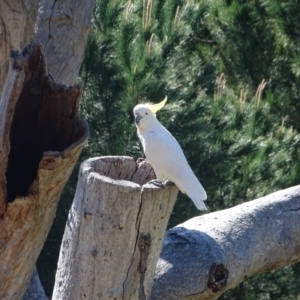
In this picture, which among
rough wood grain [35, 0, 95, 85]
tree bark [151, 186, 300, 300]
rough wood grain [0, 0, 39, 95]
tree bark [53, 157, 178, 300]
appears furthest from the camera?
rough wood grain [35, 0, 95, 85]

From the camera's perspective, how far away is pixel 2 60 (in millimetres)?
2330

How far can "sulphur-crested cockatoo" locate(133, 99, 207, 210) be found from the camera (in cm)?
195

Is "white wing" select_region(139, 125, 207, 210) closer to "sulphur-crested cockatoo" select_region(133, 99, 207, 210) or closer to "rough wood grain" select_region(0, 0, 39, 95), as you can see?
"sulphur-crested cockatoo" select_region(133, 99, 207, 210)

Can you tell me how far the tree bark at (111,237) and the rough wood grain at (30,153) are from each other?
104 millimetres

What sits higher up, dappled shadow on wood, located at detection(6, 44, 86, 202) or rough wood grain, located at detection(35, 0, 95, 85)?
rough wood grain, located at detection(35, 0, 95, 85)

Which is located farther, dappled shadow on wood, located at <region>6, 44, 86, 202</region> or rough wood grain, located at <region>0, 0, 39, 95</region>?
rough wood grain, located at <region>0, 0, 39, 95</region>

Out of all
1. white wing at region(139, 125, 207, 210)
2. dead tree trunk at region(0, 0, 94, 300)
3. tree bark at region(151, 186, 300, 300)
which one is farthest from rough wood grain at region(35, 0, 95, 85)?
dead tree trunk at region(0, 0, 94, 300)

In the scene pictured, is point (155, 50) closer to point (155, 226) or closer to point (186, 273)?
point (186, 273)

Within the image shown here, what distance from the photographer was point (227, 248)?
6.60ft

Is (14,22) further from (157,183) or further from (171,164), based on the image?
(157,183)

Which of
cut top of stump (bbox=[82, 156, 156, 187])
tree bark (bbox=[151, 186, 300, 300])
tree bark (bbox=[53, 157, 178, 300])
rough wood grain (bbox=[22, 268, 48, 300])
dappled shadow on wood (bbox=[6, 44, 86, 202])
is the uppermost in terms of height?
dappled shadow on wood (bbox=[6, 44, 86, 202])

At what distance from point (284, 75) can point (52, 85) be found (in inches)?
142

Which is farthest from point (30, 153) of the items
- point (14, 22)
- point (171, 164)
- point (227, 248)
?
point (14, 22)

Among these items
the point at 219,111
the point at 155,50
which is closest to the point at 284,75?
the point at 219,111
